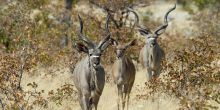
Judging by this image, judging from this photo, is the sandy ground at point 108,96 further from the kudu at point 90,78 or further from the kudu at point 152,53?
the kudu at point 90,78

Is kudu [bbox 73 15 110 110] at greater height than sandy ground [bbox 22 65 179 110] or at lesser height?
greater

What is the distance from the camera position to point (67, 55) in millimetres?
17453

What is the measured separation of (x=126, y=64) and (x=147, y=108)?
1511mm

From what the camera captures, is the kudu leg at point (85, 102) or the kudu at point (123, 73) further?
the kudu at point (123, 73)

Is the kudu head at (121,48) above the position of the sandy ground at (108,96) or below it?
above

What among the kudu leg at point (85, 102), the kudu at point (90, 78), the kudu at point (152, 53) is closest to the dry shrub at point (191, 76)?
the kudu at point (90, 78)

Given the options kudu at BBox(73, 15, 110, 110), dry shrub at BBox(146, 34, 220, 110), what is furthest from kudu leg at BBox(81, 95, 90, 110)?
dry shrub at BBox(146, 34, 220, 110)

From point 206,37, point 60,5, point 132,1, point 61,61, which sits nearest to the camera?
point 206,37

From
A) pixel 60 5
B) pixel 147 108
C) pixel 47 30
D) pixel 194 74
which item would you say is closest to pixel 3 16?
pixel 47 30

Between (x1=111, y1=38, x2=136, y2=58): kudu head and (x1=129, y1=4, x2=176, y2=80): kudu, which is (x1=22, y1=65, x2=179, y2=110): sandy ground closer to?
(x1=129, y1=4, x2=176, y2=80): kudu

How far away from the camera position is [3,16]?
20875 mm

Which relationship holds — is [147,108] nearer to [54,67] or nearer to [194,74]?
[194,74]

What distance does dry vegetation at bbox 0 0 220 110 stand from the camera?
11.1 m

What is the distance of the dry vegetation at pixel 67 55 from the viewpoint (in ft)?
36.3
